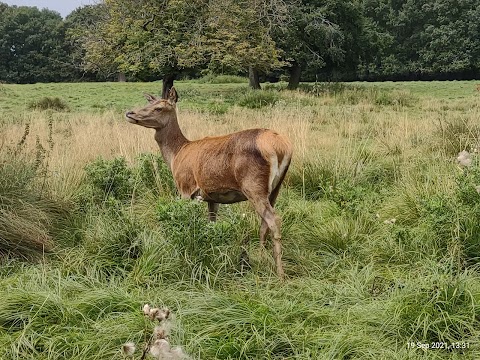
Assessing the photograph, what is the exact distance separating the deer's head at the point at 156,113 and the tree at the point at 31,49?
4910 cm

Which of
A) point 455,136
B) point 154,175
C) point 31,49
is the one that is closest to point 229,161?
point 154,175

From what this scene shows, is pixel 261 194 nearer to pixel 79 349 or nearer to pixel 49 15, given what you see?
pixel 79 349

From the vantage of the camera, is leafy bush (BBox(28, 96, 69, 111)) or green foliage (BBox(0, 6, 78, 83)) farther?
green foliage (BBox(0, 6, 78, 83))

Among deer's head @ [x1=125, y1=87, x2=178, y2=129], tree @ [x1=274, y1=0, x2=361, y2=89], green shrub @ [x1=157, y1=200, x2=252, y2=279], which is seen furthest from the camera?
tree @ [x1=274, y1=0, x2=361, y2=89]

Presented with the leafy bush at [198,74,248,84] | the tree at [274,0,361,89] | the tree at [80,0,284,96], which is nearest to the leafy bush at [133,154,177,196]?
the tree at [80,0,284,96]

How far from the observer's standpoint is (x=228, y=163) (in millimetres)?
4242

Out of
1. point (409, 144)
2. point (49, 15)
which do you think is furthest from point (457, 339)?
A: point (49, 15)

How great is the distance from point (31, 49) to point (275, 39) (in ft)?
131

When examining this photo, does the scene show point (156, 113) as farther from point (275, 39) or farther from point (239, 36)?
point (275, 39)

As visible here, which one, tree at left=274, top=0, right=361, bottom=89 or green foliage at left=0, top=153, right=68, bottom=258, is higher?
tree at left=274, top=0, right=361, bottom=89

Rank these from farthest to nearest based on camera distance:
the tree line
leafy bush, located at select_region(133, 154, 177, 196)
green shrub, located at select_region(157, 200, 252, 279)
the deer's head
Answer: the tree line < leafy bush, located at select_region(133, 154, 177, 196) < the deer's head < green shrub, located at select_region(157, 200, 252, 279)

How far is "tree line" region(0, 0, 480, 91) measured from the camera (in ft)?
64.1

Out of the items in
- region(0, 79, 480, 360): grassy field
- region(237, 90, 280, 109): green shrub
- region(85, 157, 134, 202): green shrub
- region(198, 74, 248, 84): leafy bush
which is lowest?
region(198, 74, 248, 84): leafy bush

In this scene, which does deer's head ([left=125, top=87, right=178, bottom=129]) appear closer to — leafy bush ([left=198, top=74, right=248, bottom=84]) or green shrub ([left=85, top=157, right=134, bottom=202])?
green shrub ([left=85, top=157, right=134, bottom=202])
